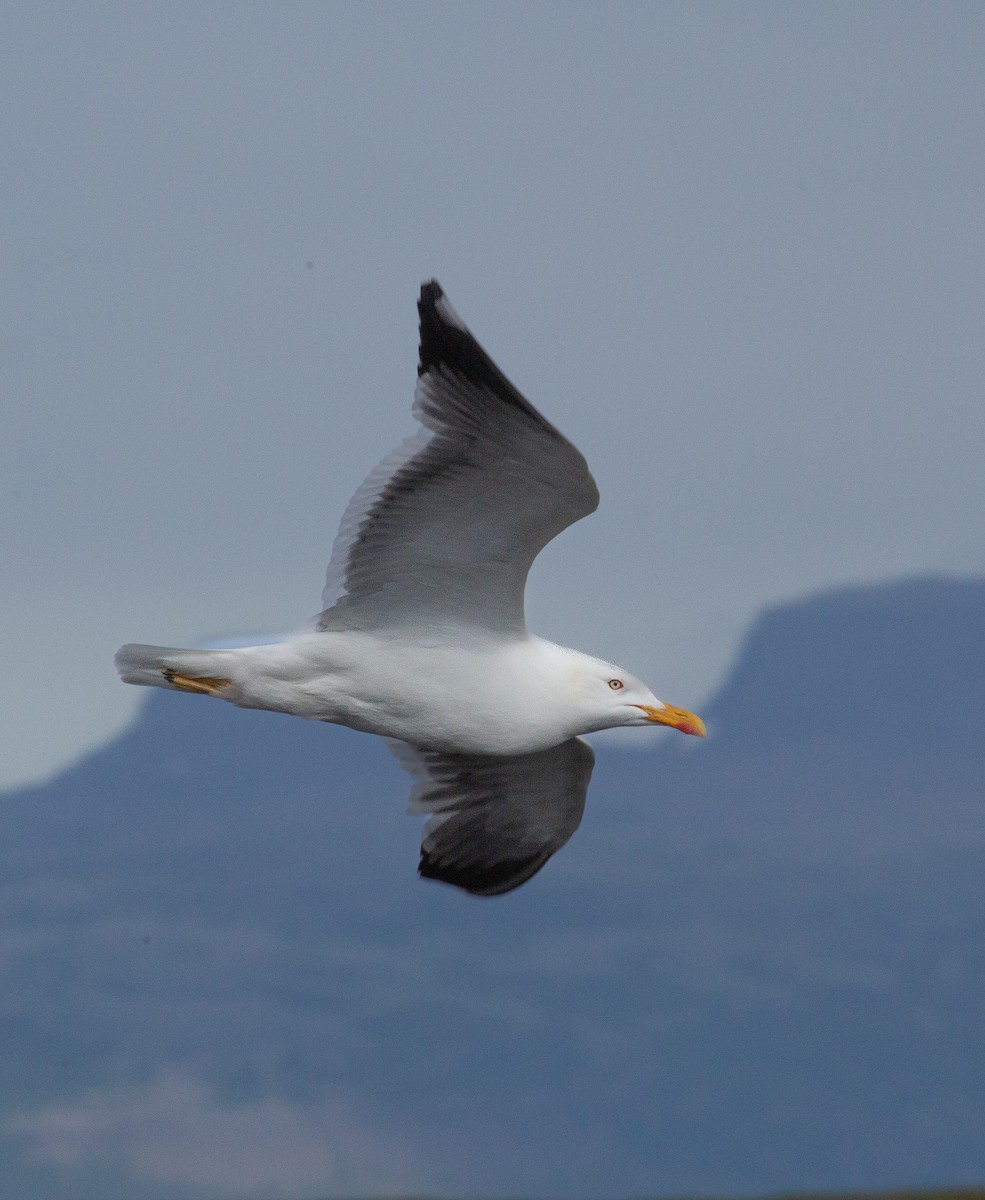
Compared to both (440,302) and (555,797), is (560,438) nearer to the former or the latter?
(440,302)

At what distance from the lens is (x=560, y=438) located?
6.31m

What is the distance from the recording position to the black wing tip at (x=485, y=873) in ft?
26.9

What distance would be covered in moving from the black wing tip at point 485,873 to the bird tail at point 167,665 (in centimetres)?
158

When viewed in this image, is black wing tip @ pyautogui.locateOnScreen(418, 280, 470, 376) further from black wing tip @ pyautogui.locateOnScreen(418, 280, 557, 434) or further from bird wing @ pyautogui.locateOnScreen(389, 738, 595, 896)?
bird wing @ pyautogui.locateOnScreen(389, 738, 595, 896)

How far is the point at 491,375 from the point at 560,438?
1.02 ft

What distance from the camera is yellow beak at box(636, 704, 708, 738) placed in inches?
289

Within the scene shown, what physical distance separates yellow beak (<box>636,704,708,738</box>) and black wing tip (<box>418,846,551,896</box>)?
1.16 m

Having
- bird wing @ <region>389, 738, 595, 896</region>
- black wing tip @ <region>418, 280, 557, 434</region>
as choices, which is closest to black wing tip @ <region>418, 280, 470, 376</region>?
black wing tip @ <region>418, 280, 557, 434</region>

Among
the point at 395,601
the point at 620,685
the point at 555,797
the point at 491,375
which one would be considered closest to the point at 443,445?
the point at 491,375

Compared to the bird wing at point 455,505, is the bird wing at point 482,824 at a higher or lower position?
lower

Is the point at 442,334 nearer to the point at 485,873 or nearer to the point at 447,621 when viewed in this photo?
the point at 447,621

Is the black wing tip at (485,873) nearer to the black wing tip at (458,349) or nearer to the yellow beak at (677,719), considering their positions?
the yellow beak at (677,719)

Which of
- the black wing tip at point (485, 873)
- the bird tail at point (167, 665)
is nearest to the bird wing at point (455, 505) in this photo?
the bird tail at point (167, 665)

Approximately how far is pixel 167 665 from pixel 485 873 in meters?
1.85
